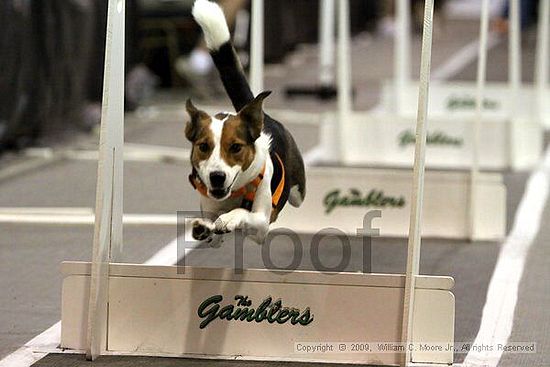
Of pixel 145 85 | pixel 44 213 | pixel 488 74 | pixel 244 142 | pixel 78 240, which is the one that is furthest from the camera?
pixel 488 74

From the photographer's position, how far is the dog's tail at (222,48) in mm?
3738

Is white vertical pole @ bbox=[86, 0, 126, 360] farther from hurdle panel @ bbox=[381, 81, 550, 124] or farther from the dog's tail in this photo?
hurdle panel @ bbox=[381, 81, 550, 124]

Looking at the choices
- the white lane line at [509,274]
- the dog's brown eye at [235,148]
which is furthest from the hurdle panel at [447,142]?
the dog's brown eye at [235,148]

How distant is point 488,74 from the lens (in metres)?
12.5

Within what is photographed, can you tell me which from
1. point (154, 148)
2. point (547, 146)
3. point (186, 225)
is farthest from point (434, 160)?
point (186, 225)

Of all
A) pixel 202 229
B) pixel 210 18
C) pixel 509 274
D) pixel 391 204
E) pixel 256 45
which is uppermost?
pixel 210 18

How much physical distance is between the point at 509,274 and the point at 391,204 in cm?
86

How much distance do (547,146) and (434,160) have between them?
4.15ft

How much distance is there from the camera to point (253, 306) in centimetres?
371

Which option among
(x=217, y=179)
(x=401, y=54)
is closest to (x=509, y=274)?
(x=217, y=179)

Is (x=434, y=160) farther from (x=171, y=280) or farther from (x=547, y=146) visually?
(x=171, y=280)

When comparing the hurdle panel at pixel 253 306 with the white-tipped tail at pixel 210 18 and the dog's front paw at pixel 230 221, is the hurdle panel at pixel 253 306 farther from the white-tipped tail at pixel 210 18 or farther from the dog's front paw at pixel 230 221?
the white-tipped tail at pixel 210 18

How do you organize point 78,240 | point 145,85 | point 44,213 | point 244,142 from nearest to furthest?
point 244,142 → point 78,240 → point 44,213 → point 145,85

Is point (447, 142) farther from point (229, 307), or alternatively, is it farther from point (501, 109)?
point (229, 307)
